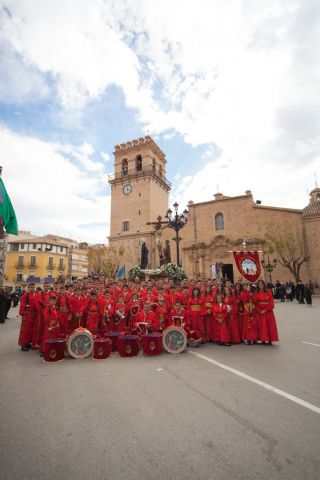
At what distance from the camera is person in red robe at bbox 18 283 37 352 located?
716 centimetres

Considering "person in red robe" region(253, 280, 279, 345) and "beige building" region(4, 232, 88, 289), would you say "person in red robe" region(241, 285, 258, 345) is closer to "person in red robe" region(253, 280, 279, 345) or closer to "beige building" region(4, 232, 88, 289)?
"person in red robe" region(253, 280, 279, 345)

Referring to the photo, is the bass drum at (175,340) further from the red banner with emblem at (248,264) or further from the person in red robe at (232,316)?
the red banner with emblem at (248,264)

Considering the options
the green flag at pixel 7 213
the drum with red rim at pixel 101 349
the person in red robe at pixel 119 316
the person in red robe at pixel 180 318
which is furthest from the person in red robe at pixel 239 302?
the green flag at pixel 7 213

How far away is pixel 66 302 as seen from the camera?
24.0 ft

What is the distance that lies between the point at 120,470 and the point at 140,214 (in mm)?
36817

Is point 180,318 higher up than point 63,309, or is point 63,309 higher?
point 63,309

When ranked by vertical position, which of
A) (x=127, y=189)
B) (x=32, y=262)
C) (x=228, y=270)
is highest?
(x=127, y=189)

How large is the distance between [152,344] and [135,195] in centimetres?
3487

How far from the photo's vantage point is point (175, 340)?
253 inches

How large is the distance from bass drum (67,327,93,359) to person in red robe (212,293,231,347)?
370 cm

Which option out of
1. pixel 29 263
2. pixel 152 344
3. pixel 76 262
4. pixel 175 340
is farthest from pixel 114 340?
pixel 76 262

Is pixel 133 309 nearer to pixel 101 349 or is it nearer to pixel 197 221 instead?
pixel 101 349

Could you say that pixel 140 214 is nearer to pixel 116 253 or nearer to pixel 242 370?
pixel 116 253

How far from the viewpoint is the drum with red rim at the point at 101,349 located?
5.91 m
